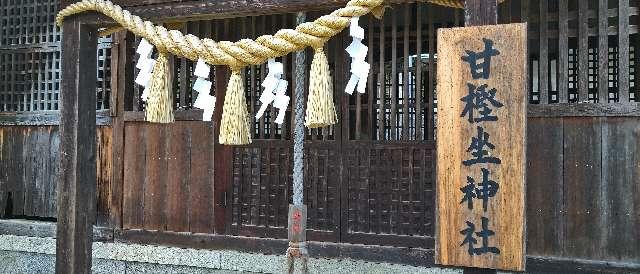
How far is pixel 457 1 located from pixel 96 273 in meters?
5.65

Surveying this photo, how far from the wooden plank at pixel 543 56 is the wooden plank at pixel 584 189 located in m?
0.32

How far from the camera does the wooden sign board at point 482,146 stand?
11.0 feet

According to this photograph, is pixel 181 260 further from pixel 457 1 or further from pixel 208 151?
pixel 457 1

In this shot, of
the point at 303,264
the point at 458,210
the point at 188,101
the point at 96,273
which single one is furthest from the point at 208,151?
the point at 458,210

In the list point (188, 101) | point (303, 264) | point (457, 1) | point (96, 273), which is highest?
point (457, 1)

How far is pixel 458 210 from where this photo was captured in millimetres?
3480

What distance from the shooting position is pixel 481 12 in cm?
349

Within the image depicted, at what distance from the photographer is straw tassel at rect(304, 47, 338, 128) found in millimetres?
3775

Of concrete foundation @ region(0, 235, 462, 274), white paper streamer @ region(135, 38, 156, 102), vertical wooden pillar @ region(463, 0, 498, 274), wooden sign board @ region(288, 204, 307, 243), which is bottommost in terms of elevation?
concrete foundation @ region(0, 235, 462, 274)

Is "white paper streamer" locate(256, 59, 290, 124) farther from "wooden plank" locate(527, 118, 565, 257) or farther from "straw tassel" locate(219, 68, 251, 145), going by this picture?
"wooden plank" locate(527, 118, 565, 257)

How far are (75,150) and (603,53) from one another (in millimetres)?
4808

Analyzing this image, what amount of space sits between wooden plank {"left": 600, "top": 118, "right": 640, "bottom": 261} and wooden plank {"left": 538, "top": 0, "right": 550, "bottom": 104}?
1.92ft

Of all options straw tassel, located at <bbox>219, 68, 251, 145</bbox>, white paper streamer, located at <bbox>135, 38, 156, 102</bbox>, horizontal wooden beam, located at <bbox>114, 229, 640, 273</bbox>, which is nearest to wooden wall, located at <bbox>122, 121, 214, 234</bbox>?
horizontal wooden beam, located at <bbox>114, 229, 640, 273</bbox>

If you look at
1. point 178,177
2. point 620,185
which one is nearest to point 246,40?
point 178,177
